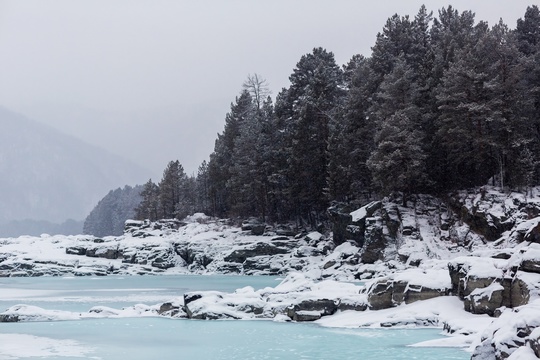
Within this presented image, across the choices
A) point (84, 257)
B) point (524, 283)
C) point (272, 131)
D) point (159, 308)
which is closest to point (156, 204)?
point (84, 257)

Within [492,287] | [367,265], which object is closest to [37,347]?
Answer: [492,287]

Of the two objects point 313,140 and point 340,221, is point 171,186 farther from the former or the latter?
point 340,221

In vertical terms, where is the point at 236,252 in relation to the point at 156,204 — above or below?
below

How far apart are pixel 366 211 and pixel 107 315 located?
104 ft

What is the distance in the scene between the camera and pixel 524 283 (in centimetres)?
1988

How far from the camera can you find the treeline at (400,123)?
4825 centimetres

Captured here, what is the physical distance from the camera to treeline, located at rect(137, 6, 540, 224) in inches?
1900

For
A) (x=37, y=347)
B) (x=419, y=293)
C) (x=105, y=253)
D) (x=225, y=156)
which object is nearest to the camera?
(x=37, y=347)

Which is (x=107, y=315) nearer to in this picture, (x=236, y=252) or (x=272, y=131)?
(x=236, y=252)

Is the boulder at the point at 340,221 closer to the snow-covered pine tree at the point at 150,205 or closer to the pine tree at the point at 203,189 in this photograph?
the pine tree at the point at 203,189

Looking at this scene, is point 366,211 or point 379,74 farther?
point 379,74

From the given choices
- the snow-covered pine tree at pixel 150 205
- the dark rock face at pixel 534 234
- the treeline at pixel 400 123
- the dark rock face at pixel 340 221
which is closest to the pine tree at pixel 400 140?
the treeline at pixel 400 123

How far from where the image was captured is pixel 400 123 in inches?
1964

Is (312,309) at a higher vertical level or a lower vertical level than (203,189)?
lower
